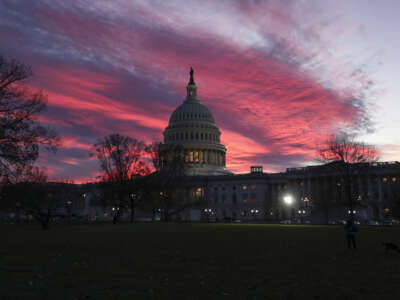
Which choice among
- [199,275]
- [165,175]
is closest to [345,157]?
[165,175]

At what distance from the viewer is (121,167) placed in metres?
82.2

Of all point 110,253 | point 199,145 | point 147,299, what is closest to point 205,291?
point 147,299

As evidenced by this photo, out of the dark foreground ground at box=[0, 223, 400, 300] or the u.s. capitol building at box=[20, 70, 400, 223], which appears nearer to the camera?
the dark foreground ground at box=[0, 223, 400, 300]

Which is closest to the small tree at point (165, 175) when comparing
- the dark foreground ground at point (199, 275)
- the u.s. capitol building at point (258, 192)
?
the u.s. capitol building at point (258, 192)

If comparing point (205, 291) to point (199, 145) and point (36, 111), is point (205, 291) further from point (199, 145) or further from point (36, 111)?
point (199, 145)

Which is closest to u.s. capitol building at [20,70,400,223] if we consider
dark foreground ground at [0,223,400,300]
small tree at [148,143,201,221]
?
small tree at [148,143,201,221]

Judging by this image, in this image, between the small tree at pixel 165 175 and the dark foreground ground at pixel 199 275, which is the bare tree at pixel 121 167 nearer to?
the small tree at pixel 165 175

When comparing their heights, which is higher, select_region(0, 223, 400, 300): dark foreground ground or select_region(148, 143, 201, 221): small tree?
select_region(148, 143, 201, 221): small tree

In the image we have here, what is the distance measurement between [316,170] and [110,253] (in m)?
135

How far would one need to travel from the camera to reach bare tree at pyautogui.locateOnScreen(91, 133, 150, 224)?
8075 centimetres

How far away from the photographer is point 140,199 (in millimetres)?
82938

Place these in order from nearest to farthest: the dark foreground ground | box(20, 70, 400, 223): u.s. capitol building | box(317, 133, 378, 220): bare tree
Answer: the dark foreground ground < box(317, 133, 378, 220): bare tree < box(20, 70, 400, 223): u.s. capitol building

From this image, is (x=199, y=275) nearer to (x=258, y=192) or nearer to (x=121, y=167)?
→ (x=121, y=167)

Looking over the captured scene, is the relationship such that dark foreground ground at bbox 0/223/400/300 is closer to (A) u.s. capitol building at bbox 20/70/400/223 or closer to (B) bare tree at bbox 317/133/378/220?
(B) bare tree at bbox 317/133/378/220
